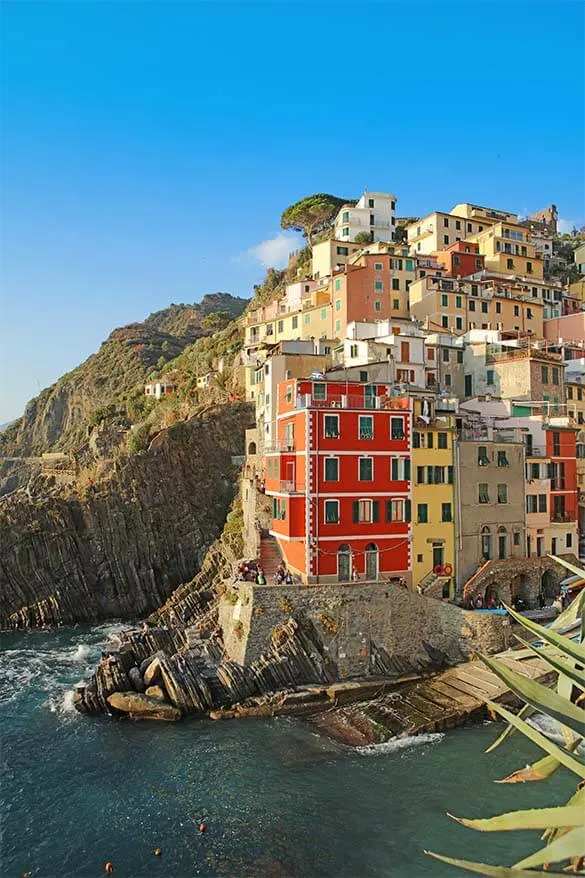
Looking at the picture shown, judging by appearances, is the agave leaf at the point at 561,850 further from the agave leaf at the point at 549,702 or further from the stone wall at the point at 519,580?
the stone wall at the point at 519,580

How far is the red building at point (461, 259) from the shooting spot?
72438mm

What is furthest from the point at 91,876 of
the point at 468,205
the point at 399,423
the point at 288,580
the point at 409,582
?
the point at 468,205

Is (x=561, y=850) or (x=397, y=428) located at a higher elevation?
(x=397, y=428)

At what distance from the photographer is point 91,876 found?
813 inches

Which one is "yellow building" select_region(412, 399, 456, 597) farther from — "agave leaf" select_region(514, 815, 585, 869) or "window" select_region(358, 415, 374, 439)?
"agave leaf" select_region(514, 815, 585, 869)

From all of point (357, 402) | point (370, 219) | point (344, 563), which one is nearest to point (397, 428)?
point (357, 402)

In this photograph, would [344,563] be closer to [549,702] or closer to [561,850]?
[549,702]

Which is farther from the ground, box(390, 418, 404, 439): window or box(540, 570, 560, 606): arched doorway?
box(390, 418, 404, 439): window

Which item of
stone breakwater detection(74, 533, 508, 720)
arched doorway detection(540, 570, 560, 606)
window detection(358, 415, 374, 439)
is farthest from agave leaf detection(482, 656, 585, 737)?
arched doorway detection(540, 570, 560, 606)

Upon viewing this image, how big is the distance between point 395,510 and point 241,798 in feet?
59.6

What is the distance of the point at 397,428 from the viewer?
38.3 m

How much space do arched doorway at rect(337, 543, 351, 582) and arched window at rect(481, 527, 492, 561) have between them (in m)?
9.47

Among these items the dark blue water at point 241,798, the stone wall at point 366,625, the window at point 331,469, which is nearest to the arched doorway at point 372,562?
the stone wall at point 366,625

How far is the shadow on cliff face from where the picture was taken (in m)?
54.4
